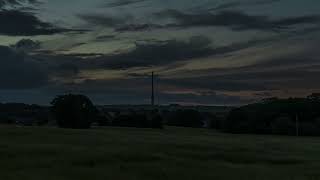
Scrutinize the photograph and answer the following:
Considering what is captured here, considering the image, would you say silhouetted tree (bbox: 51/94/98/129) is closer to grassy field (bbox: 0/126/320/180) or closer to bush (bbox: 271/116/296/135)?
bush (bbox: 271/116/296/135)

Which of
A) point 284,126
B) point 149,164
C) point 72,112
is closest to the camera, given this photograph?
point 149,164

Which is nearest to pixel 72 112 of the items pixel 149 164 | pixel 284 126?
pixel 284 126

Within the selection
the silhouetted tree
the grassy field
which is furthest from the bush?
the grassy field

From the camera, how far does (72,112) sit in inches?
4166

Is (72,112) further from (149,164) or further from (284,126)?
(149,164)

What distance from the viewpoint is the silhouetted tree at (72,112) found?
344ft

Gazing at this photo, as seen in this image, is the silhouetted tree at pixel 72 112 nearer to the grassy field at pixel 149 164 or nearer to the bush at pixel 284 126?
the bush at pixel 284 126

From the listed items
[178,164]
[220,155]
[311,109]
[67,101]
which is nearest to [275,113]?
[311,109]

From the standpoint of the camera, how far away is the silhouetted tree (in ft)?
344

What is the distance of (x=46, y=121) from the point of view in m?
129

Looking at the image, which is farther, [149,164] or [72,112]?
[72,112]

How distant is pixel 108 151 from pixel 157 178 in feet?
40.1

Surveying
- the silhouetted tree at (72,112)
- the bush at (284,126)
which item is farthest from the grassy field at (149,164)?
the bush at (284,126)

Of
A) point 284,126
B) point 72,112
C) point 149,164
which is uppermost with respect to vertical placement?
point 72,112
